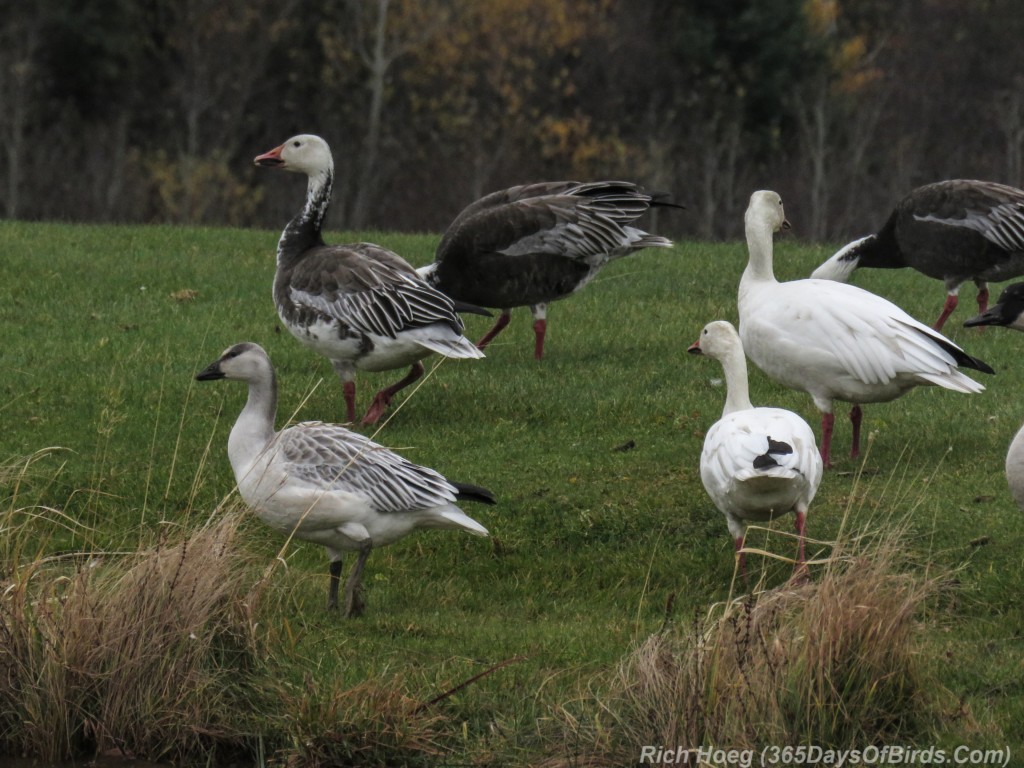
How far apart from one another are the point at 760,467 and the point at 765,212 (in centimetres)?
358

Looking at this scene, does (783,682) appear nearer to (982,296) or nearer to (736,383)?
(736,383)

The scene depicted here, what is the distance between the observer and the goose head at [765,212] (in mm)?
10281

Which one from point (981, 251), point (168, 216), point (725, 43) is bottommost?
point (168, 216)

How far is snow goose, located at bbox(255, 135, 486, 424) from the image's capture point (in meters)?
10.6

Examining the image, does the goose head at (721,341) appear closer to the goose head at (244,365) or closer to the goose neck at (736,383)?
the goose neck at (736,383)

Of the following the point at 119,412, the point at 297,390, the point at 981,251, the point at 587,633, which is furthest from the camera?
the point at 981,251

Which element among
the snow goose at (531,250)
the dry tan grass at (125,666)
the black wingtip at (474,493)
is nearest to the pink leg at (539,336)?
the snow goose at (531,250)

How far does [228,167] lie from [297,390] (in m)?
26.7

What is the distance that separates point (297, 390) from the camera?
11633 mm

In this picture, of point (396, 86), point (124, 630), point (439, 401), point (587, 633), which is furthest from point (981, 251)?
point (396, 86)

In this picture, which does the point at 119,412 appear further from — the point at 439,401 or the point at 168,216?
the point at 168,216

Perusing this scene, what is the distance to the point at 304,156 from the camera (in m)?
12.2

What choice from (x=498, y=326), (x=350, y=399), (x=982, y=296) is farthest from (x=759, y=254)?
(x=982, y=296)

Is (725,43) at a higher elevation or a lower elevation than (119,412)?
higher
